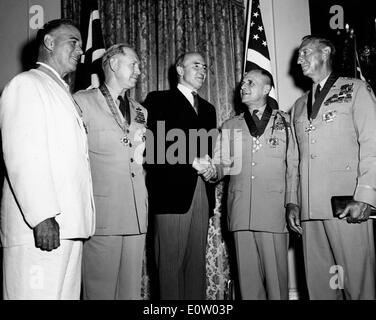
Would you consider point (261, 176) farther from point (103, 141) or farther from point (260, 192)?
point (103, 141)

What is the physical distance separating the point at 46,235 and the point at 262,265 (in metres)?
1.67

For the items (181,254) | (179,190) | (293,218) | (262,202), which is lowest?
(181,254)

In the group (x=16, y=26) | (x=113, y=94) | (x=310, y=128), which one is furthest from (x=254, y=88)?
(x=16, y=26)

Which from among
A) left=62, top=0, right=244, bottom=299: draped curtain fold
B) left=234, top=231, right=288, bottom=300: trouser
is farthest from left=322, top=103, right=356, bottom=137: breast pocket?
left=62, top=0, right=244, bottom=299: draped curtain fold

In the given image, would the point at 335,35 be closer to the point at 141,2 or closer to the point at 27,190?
the point at 141,2

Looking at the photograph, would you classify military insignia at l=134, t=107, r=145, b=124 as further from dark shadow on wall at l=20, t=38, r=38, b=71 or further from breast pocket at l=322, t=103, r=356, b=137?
dark shadow on wall at l=20, t=38, r=38, b=71

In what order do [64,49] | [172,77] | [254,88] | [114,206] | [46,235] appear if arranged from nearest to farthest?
[46,235] → [64,49] → [114,206] → [254,88] → [172,77]

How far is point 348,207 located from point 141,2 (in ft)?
10.2

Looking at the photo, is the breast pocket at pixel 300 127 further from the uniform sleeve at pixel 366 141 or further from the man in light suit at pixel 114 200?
the man in light suit at pixel 114 200

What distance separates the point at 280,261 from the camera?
2.95 meters

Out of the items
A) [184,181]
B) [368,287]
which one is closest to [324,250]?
[368,287]

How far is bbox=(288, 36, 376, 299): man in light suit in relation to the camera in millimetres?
2555

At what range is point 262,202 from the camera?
3.00 meters

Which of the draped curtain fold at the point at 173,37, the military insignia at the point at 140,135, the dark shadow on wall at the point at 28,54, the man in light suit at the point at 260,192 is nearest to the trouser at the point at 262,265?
the man in light suit at the point at 260,192
